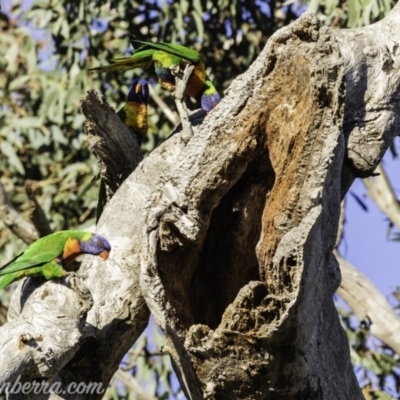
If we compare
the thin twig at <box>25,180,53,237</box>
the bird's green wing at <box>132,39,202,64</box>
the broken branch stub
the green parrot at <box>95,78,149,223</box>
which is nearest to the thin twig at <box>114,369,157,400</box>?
the thin twig at <box>25,180,53,237</box>

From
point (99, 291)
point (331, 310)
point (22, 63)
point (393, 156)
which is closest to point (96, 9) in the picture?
point (22, 63)

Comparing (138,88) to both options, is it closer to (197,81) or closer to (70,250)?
(197,81)

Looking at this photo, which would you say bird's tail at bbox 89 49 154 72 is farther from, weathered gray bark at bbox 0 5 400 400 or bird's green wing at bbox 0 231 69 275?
weathered gray bark at bbox 0 5 400 400

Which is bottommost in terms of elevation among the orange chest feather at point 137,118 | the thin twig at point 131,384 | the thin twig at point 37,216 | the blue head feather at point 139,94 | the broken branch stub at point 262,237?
the broken branch stub at point 262,237

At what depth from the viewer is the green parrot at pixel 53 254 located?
270cm

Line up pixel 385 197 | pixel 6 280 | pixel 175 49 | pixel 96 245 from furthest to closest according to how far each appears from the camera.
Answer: pixel 385 197
pixel 175 49
pixel 6 280
pixel 96 245

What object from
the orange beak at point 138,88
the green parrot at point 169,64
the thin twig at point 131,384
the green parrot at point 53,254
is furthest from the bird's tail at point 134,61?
the thin twig at point 131,384

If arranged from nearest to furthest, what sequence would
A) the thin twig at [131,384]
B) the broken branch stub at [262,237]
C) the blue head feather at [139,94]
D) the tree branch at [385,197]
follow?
the broken branch stub at [262,237]
the blue head feather at [139,94]
the thin twig at [131,384]
the tree branch at [385,197]

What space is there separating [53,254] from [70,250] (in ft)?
0.46

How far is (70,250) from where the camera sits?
2982mm

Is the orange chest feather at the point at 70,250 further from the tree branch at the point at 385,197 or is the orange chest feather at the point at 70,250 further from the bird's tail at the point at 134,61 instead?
the tree branch at the point at 385,197

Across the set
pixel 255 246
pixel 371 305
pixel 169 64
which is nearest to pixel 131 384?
pixel 371 305

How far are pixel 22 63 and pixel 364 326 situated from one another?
286 cm

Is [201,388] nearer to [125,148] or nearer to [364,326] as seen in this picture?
[125,148]
